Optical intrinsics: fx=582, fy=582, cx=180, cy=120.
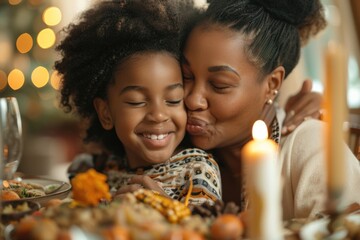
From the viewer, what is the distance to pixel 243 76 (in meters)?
1.44

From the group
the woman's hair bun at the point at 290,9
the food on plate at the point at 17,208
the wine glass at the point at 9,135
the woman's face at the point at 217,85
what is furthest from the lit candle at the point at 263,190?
the wine glass at the point at 9,135

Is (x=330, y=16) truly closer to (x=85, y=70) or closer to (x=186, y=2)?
(x=186, y=2)

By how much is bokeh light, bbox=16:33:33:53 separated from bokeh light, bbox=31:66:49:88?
144 millimetres

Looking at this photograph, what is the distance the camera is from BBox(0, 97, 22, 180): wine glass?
59.6 inches

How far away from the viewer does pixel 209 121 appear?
4.77 ft

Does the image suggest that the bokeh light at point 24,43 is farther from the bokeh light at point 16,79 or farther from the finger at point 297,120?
the finger at point 297,120

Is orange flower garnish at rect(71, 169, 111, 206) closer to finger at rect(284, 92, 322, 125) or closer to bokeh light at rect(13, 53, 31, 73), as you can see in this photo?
finger at rect(284, 92, 322, 125)

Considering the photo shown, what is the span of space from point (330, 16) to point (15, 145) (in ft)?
7.50

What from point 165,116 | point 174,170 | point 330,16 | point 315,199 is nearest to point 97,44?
point 165,116

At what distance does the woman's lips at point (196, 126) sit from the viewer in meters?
1.45

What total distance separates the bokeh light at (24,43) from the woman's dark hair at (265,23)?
7.93ft

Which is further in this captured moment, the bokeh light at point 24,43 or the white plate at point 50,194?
the bokeh light at point 24,43

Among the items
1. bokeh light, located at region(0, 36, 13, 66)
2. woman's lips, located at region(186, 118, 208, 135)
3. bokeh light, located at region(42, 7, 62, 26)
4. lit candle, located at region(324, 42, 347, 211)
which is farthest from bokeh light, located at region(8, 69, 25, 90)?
lit candle, located at region(324, 42, 347, 211)

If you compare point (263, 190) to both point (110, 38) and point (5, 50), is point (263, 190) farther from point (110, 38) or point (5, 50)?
point (5, 50)
